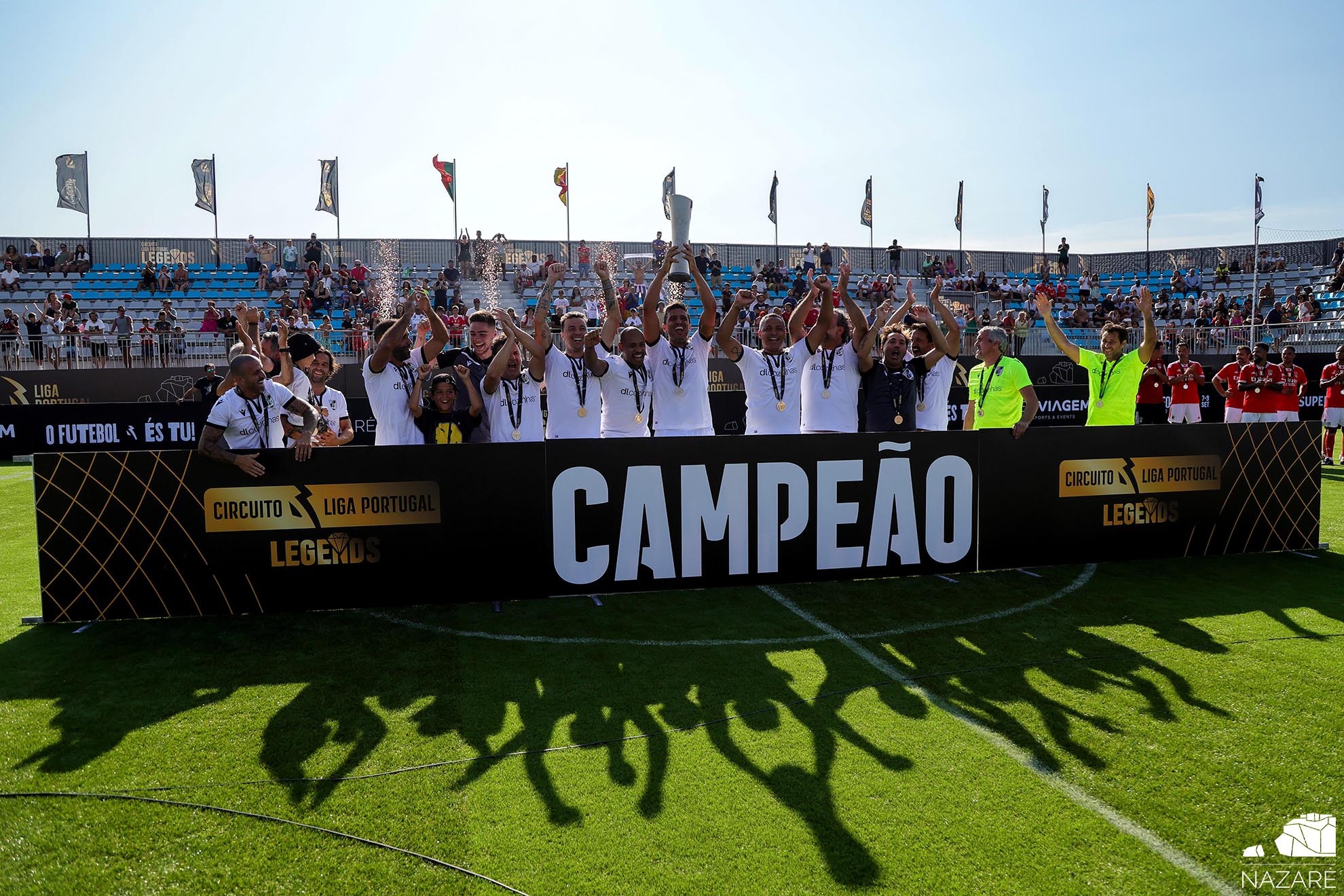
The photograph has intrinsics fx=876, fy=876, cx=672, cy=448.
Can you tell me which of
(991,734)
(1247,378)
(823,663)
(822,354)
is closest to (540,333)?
(822,354)

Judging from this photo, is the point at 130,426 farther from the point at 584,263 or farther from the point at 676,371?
the point at 584,263

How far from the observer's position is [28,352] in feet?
70.1

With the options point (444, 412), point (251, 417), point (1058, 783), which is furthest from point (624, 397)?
point (1058, 783)

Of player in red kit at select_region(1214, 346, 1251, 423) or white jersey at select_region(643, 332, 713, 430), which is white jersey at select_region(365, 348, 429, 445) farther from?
player in red kit at select_region(1214, 346, 1251, 423)

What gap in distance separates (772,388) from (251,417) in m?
4.57

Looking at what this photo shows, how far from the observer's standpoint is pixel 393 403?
25.8 feet

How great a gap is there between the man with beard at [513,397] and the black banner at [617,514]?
876mm

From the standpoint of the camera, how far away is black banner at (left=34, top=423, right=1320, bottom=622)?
6770 millimetres

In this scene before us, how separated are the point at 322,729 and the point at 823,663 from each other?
315cm

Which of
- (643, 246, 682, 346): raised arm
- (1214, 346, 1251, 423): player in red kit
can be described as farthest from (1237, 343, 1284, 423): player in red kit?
(643, 246, 682, 346): raised arm

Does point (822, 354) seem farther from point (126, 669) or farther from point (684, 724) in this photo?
point (126, 669)

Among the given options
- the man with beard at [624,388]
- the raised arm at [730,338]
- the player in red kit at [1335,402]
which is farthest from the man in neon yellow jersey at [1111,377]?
the player in red kit at [1335,402]

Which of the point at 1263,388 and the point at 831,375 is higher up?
the point at 831,375

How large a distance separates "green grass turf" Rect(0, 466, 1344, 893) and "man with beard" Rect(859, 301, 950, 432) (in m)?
1.99
